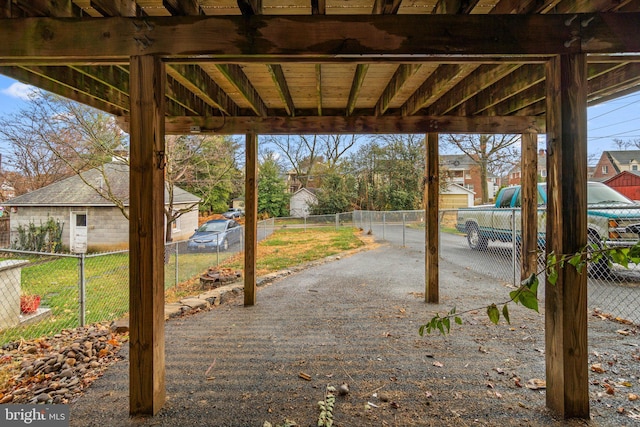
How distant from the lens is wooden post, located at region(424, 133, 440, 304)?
13.5 ft

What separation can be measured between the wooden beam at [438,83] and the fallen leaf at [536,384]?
8.17ft

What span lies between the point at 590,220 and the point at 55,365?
6794 millimetres

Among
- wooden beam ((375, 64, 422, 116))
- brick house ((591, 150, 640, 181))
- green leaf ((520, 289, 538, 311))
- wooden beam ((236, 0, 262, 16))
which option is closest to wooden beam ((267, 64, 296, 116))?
wooden beam ((236, 0, 262, 16))

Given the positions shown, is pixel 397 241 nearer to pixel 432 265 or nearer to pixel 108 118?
pixel 432 265

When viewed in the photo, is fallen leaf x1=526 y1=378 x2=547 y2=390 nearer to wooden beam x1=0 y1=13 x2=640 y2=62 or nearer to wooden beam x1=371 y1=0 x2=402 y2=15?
wooden beam x1=0 y1=13 x2=640 y2=62

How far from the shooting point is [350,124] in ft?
13.2

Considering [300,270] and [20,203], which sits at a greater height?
[20,203]

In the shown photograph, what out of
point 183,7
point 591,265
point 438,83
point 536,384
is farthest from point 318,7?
point 591,265

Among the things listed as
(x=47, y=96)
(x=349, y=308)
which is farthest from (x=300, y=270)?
(x=47, y=96)

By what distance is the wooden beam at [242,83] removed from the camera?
101 inches

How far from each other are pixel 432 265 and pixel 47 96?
1034 centimetres

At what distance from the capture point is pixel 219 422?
1.85m

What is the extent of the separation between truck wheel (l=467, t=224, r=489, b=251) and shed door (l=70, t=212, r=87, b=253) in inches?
559

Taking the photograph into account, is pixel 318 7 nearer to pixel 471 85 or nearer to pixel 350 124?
pixel 471 85
